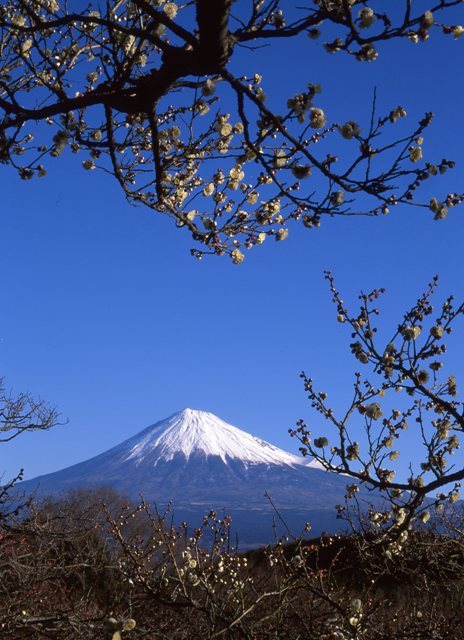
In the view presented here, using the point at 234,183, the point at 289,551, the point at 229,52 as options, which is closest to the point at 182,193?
the point at 234,183

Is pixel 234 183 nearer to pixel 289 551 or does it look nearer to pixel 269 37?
pixel 269 37

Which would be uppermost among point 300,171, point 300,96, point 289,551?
point 300,96

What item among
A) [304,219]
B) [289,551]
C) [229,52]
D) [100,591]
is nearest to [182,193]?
[304,219]

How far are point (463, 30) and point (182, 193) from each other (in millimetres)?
3586

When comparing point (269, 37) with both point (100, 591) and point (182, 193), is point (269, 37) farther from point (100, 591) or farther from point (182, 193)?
point (100, 591)

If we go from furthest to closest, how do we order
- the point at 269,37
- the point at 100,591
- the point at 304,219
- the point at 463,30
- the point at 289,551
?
the point at 289,551 → the point at 100,591 → the point at 304,219 → the point at 463,30 → the point at 269,37

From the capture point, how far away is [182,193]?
6672 millimetres

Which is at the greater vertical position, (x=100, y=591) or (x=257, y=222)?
(x=257, y=222)

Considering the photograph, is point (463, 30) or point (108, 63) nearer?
point (463, 30)

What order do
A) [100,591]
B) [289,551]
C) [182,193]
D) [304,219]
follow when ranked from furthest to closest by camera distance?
[289,551], [100,591], [182,193], [304,219]

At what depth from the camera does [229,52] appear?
338cm

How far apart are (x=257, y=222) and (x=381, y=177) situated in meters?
2.76

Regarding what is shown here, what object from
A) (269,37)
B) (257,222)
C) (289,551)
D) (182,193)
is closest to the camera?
(269,37)

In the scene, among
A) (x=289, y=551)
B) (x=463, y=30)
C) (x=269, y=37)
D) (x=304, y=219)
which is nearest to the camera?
(x=269, y=37)
